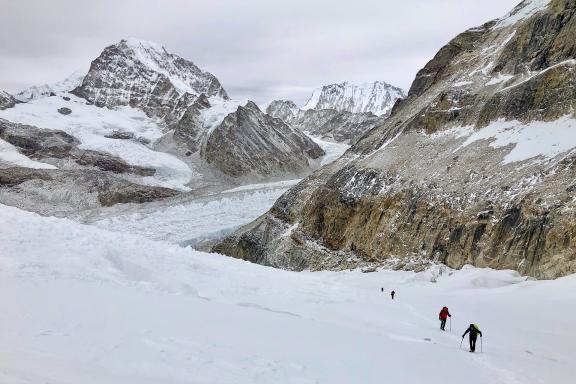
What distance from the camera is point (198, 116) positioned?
632ft

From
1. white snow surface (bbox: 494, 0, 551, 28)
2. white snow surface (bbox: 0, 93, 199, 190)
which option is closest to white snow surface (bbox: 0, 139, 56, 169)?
white snow surface (bbox: 0, 93, 199, 190)

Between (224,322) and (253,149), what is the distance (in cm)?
15792

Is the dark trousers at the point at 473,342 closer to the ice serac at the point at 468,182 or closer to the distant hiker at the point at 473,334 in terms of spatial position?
the distant hiker at the point at 473,334

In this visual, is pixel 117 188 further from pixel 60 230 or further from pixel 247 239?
pixel 60 230

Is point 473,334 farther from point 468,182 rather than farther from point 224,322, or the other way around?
point 468,182

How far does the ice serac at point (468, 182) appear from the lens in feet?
99.2

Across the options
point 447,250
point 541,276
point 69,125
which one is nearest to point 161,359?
point 541,276

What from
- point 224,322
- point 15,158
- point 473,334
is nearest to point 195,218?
point 473,334

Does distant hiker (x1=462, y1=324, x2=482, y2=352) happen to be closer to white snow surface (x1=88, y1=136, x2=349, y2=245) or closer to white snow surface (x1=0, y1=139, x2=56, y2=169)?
white snow surface (x1=88, y1=136, x2=349, y2=245)

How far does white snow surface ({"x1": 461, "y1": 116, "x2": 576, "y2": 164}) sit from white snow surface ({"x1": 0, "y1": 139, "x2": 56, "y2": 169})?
12498cm

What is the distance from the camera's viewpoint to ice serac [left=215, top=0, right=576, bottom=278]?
30234mm

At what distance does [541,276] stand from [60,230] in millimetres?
24164

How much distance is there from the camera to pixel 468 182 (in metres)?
36.9

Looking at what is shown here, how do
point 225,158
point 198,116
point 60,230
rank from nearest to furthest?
1. point 60,230
2. point 225,158
3. point 198,116
